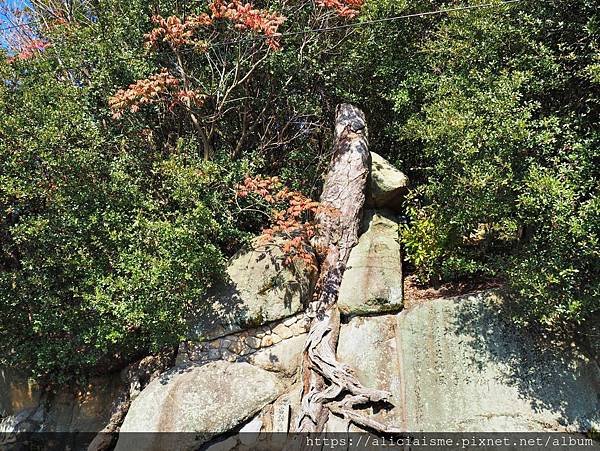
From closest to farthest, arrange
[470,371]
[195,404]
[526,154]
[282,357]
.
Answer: [526,154] → [470,371] → [195,404] → [282,357]

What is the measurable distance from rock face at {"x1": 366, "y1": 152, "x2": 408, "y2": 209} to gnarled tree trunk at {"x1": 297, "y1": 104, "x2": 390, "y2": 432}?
361 mm

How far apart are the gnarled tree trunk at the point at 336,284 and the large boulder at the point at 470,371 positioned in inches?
9.2

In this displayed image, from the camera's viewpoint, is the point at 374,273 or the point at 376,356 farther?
the point at 374,273

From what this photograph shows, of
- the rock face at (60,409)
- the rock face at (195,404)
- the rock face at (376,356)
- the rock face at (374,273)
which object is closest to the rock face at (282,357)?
the rock face at (195,404)

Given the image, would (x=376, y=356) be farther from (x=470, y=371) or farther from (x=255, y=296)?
(x=255, y=296)

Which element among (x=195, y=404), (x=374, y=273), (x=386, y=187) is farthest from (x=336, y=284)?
(x=195, y=404)

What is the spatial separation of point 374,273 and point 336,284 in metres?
0.56

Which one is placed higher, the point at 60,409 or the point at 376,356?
the point at 376,356

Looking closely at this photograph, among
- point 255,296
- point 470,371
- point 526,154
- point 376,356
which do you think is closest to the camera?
point 526,154

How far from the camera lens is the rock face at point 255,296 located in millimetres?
5926

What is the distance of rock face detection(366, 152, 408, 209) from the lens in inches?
278

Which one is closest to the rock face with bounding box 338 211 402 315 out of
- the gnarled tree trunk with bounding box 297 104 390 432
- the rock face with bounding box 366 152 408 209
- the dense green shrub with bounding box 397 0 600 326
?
the gnarled tree trunk with bounding box 297 104 390 432

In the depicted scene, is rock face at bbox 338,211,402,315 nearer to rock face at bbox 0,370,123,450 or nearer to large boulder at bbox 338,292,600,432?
large boulder at bbox 338,292,600,432

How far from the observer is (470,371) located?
4.95 m
